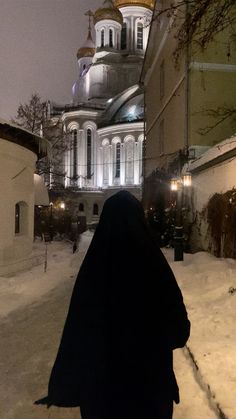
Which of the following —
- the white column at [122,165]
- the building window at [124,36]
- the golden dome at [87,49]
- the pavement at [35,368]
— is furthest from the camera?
the golden dome at [87,49]

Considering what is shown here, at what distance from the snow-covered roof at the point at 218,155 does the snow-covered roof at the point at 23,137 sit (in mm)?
5528

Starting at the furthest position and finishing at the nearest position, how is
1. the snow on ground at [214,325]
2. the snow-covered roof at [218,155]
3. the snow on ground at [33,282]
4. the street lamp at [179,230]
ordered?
the street lamp at [179,230] → the snow-covered roof at [218,155] → the snow on ground at [33,282] → the snow on ground at [214,325]

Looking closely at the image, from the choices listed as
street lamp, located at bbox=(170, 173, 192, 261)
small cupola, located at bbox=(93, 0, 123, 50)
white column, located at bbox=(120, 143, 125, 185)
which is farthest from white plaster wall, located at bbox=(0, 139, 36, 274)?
small cupola, located at bbox=(93, 0, 123, 50)

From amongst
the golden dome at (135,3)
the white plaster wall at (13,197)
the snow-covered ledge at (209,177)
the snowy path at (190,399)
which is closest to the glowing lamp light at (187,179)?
→ the snow-covered ledge at (209,177)

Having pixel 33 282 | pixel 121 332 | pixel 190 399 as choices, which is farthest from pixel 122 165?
pixel 121 332

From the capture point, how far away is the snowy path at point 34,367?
4117 millimetres

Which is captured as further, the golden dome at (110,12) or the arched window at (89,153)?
the golden dome at (110,12)

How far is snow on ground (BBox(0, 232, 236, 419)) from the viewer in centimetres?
418

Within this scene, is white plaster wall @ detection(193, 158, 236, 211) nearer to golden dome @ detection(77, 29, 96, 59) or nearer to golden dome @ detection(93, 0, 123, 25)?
golden dome @ detection(93, 0, 123, 25)

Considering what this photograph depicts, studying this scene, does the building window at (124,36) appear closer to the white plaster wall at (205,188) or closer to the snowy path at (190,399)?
the white plaster wall at (205,188)

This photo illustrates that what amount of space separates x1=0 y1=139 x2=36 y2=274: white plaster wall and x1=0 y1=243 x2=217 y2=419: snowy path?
4364 millimetres

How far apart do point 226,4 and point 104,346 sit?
4.94 m

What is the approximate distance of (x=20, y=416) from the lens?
13.3 ft

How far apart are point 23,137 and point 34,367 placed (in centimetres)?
958
